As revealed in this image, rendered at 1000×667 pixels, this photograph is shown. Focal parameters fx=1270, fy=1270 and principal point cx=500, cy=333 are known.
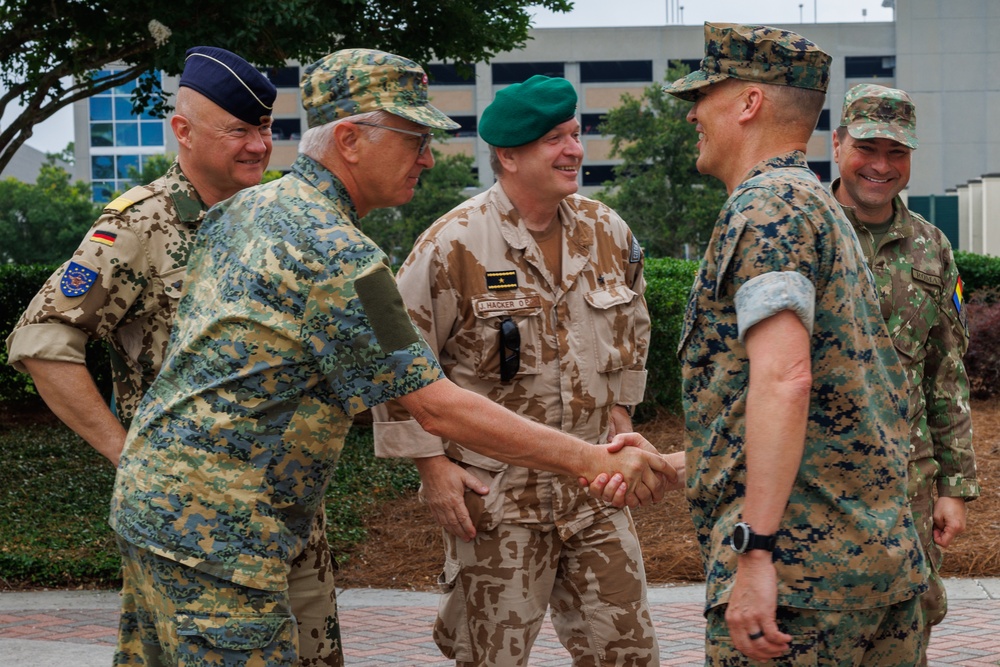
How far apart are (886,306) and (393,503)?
592 centimetres

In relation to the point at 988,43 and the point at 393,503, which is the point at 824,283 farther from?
the point at 988,43

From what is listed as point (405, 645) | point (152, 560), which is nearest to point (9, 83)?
point (405, 645)

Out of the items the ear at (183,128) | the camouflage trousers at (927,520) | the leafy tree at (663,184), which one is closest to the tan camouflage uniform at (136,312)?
the ear at (183,128)

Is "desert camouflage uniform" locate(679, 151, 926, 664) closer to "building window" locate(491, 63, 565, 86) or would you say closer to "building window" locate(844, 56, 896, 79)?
"building window" locate(491, 63, 565, 86)

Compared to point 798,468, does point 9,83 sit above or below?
above

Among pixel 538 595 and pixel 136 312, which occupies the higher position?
pixel 136 312

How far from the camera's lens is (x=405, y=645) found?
6.25 meters

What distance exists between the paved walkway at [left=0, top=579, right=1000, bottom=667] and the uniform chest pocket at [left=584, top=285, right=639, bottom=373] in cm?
198

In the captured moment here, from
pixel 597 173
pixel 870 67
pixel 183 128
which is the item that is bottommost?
pixel 183 128

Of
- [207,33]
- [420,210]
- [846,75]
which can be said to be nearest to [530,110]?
[207,33]

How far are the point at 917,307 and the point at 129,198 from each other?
274 centimetres

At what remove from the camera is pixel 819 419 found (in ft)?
9.51

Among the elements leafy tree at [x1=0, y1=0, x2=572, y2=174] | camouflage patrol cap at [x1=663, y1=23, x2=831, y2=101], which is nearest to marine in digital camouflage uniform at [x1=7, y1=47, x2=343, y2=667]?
camouflage patrol cap at [x1=663, y1=23, x2=831, y2=101]

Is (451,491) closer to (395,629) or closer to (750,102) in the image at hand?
(750,102)
